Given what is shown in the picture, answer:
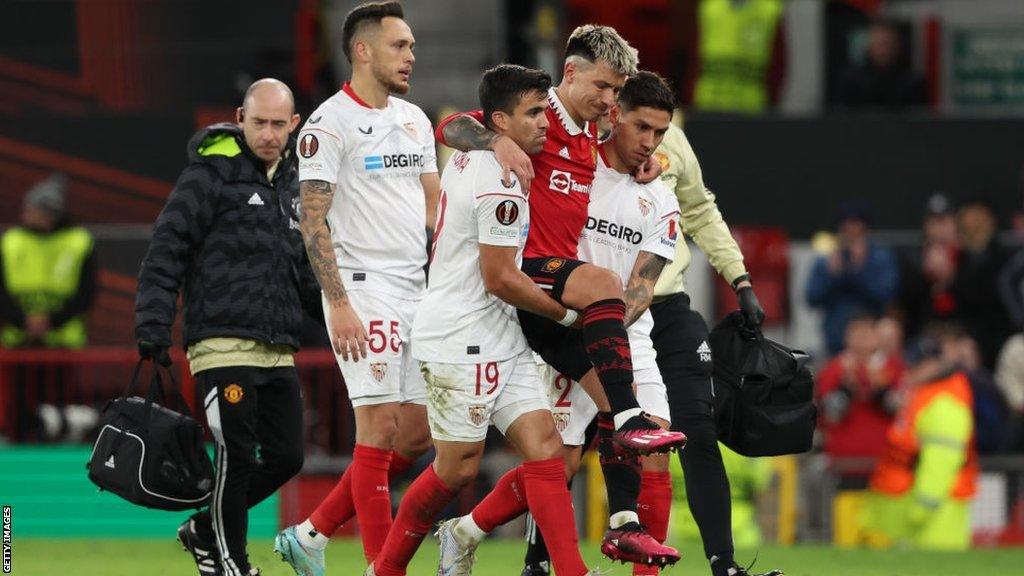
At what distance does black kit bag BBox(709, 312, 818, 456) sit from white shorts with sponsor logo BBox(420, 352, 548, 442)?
1284 millimetres

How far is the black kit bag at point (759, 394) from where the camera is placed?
8773 mm

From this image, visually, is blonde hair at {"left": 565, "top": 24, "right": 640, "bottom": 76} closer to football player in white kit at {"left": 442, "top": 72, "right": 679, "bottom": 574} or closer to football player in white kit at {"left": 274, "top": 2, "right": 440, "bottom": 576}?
football player in white kit at {"left": 442, "top": 72, "right": 679, "bottom": 574}

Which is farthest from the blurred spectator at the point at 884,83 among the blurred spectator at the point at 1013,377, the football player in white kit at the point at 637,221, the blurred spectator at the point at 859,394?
the football player in white kit at the point at 637,221

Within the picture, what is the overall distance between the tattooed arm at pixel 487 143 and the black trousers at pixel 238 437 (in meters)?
1.42

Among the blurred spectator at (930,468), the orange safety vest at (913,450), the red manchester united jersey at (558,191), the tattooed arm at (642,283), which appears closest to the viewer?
the red manchester united jersey at (558,191)

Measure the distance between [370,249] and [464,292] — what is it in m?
0.95

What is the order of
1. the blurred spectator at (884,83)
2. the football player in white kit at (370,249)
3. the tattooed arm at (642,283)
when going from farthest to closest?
the blurred spectator at (884,83)
the football player in white kit at (370,249)
the tattooed arm at (642,283)

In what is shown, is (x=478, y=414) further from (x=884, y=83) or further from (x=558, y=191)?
(x=884, y=83)

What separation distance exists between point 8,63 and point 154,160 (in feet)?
5.82

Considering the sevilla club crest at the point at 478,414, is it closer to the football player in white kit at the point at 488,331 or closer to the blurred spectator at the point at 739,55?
the football player in white kit at the point at 488,331

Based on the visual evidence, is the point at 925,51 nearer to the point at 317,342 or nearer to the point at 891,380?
the point at 891,380

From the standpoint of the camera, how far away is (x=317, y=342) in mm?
15047

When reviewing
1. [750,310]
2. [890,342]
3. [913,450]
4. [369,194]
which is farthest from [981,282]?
[369,194]

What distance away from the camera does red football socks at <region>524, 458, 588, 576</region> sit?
7.61 meters
